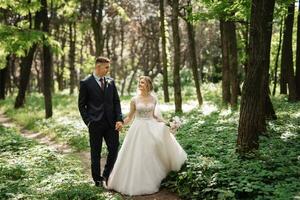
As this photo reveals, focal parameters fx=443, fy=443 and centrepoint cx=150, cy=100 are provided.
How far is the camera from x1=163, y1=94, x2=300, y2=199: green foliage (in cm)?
689

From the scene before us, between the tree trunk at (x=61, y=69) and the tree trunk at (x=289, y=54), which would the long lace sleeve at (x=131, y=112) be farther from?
the tree trunk at (x=61, y=69)

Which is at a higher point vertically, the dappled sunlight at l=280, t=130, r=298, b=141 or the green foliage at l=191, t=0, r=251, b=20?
the green foliage at l=191, t=0, r=251, b=20

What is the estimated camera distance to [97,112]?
8.73 metres

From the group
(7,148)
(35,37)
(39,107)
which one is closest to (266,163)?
(7,148)

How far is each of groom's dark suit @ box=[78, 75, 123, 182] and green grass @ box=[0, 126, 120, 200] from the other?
726 mm

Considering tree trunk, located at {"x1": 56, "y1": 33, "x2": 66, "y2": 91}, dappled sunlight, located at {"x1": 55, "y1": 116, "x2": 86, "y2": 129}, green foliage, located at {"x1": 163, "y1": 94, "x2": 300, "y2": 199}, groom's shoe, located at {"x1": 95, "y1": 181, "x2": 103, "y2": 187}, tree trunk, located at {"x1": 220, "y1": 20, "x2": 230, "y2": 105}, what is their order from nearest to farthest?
green foliage, located at {"x1": 163, "y1": 94, "x2": 300, "y2": 199}, groom's shoe, located at {"x1": 95, "y1": 181, "x2": 103, "y2": 187}, dappled sunlight, located at {"x1": 55, "y1": 116, "x2": 86, "y2": 129}, tree trunk, located at {"x1": 220, "y1": 20, "x2": 230, "y2": 105}, tree trunk, located at {"x1": 56, "y1": 33, "x2": 66, "y2": 91}

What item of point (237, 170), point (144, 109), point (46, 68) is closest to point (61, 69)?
point (46, 68)

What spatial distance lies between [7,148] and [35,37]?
15.5ft

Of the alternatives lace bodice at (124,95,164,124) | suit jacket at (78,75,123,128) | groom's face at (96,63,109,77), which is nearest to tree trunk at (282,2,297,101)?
lace bodice at (124,95,164,124)

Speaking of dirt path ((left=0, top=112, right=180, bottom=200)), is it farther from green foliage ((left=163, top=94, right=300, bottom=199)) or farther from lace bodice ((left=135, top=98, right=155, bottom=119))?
lace bodice ((left=135, top=98, right=155, bottom=119))

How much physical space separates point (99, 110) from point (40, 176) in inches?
78.8

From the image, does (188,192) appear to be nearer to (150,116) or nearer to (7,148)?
(150,116)

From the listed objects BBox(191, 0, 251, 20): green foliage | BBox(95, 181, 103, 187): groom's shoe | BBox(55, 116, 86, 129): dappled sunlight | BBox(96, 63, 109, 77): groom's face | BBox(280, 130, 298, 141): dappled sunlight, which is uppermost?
BBox(191, 0, 251, 20): green foliage

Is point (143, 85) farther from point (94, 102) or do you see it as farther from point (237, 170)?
point (237, 170)
